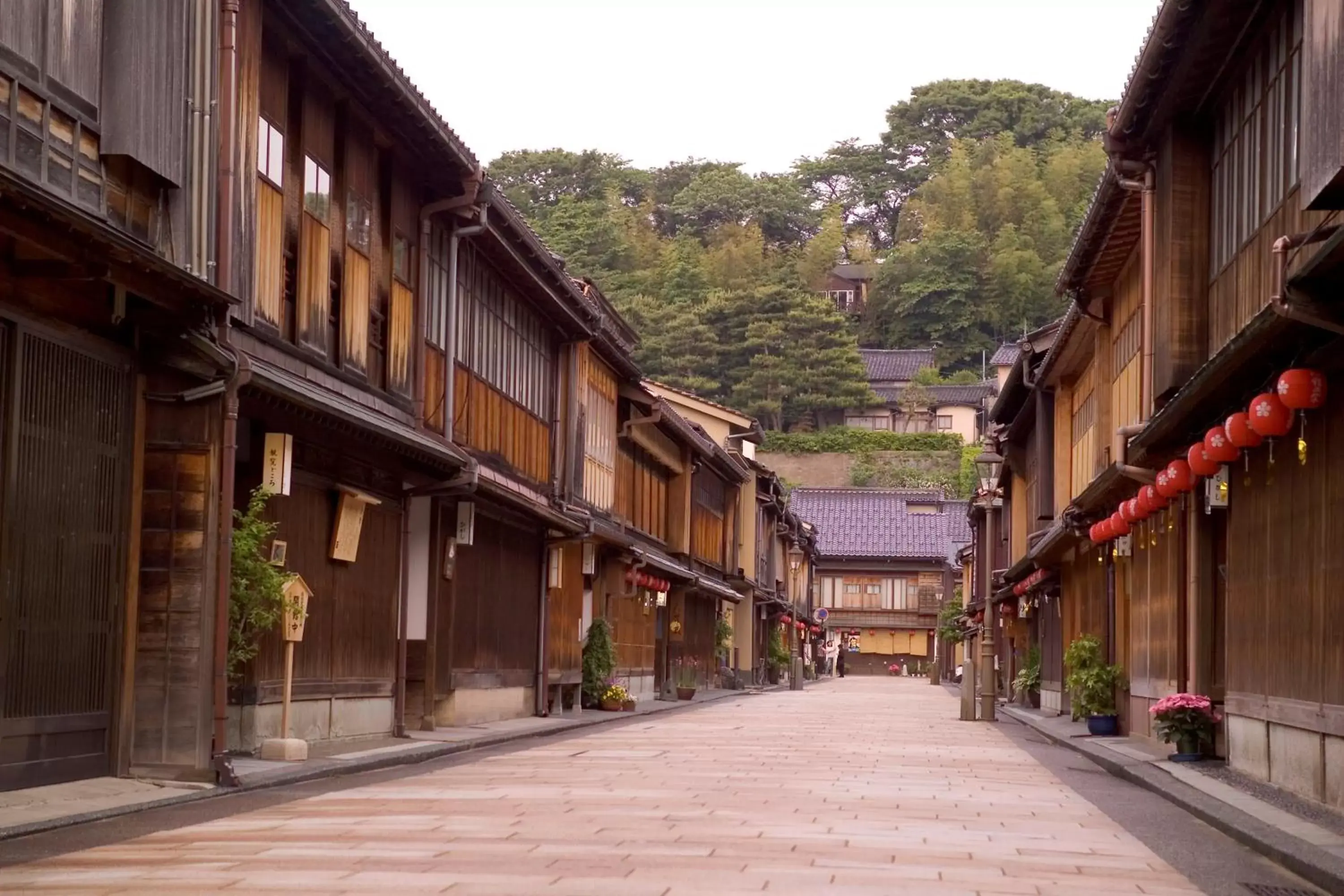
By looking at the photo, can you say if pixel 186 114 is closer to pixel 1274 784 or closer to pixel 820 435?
pixel 1274 784

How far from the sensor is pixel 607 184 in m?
119

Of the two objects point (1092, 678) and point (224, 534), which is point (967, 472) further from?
point (224, 534)

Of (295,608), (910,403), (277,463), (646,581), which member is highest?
(910,403)

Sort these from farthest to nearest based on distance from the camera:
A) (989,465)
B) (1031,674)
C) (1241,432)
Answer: (1031,674) < (989,465) < (1241,432)

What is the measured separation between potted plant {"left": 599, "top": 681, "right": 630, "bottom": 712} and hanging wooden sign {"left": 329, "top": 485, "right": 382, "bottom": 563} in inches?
603

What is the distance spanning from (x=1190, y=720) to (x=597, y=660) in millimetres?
17839

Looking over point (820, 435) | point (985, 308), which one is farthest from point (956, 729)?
point (985, 308)

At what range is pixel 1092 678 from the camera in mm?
28797

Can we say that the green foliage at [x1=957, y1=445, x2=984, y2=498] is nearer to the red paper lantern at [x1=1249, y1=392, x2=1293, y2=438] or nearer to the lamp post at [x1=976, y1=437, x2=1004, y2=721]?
the lamp post at [x1=976, y1=437, x2=1004, y2=721]

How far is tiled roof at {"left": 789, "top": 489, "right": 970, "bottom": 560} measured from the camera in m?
105

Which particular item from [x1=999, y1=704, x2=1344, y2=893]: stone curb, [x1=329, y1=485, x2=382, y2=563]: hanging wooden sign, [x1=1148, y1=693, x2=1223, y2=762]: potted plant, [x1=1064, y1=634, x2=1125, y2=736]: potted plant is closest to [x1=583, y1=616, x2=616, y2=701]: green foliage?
[x1=1064, y1=634, x2=1125, y2=736]: potted plant

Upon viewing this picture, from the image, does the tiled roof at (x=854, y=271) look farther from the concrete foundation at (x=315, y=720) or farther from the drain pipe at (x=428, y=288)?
the concrete foundation at (x=315, y=720)

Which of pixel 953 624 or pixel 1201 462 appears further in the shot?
pixel 953 624

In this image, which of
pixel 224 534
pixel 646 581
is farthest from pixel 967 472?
pixel 224 534
